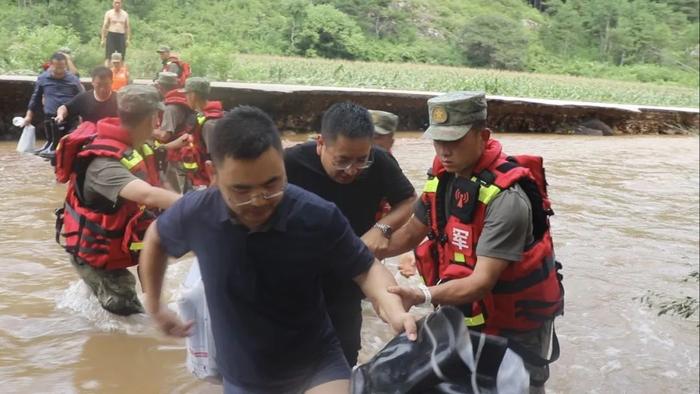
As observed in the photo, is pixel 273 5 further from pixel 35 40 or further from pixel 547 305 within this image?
pixel 547 305

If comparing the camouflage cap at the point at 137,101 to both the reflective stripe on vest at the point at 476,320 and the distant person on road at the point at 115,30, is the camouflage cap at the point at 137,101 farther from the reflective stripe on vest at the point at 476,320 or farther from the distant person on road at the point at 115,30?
the distant person on road at the point at 115,30

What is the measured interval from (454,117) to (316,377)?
3.69 ft

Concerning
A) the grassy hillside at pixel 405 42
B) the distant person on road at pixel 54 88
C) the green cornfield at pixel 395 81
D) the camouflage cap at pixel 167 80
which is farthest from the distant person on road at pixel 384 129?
the green cornfield at pixel 395 81

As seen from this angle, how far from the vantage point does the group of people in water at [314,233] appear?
238 cm

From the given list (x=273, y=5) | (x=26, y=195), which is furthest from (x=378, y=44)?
(x=26, y=195)

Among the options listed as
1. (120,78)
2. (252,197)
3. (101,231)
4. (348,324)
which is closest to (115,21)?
(120,78)

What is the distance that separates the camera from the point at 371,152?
349 centimetres

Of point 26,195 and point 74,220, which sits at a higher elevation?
point 74,220

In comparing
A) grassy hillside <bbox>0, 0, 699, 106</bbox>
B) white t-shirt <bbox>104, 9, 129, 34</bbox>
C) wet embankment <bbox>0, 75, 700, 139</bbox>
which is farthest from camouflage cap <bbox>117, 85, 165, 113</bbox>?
grassy hillside <bbox>0, 0, 699, 106</bbox>

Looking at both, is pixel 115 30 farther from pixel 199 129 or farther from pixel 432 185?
pixel 432 185

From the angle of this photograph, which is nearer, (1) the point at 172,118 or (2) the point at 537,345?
(2) the point at 537,345

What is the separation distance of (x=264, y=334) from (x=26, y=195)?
7940mm

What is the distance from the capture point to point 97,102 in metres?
8.18

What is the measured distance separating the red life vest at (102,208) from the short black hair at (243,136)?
2.02 meters
